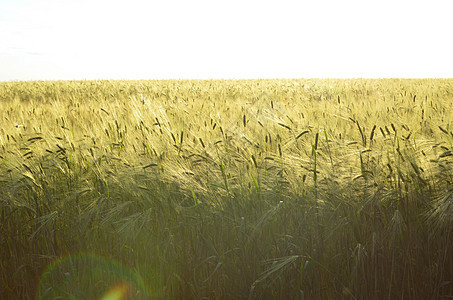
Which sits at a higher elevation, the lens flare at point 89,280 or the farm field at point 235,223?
the farm field at point 235,223

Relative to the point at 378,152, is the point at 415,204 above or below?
below

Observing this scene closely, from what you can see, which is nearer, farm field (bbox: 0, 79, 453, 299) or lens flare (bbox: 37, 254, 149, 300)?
farm field (bbox: 0, 79, 453, 299)

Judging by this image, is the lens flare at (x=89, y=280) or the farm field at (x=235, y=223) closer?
the farm field at (x=235, y=223)

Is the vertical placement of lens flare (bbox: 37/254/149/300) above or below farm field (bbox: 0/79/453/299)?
below

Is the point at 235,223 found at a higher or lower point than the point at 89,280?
higher

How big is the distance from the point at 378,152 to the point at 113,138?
202 cm

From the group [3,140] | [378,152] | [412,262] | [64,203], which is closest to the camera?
[412,262]

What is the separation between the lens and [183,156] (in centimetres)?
243

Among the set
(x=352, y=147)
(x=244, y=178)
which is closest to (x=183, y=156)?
(x=244, y=178)

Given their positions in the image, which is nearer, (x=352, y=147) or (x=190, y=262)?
(x=190, y=262)

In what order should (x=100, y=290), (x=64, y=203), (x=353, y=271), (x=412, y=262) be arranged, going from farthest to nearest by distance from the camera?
(x=64, y=203)
(x=100, y=290)
(x=412, y=262)
(x=353, y=271)

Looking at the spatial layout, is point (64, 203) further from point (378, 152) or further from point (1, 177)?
point (378, 152)

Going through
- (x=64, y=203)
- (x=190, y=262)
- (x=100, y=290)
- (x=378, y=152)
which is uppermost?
(x=378, y=152)

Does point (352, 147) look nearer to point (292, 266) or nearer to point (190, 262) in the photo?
point (292, 266)
